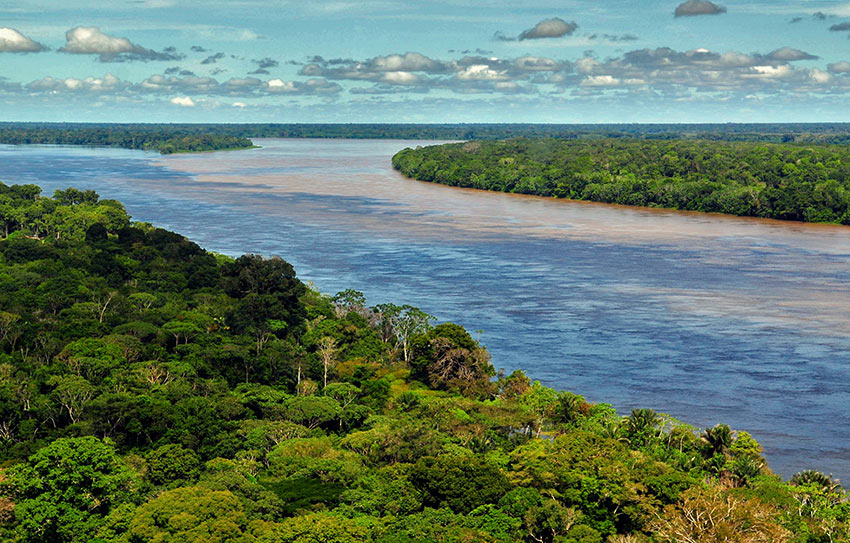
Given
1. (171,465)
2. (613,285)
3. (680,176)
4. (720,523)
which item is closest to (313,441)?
(171,465)

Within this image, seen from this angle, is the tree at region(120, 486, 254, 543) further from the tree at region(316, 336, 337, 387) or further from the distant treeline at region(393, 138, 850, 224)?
the distant treeline at region(393, 138, 850, 224)

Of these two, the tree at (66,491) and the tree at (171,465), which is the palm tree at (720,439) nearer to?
the tree at (171,465)

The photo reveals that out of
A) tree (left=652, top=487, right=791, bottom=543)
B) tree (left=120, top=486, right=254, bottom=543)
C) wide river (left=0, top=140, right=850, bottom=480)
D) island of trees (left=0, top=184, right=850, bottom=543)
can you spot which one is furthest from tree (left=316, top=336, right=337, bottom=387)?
tree (left=652, top=487, right=791, bottom=543)

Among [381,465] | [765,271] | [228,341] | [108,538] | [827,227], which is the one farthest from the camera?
[827,227]

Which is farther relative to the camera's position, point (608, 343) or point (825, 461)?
point (608, 343)

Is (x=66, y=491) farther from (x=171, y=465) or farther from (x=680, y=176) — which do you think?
(x=680, y=176)

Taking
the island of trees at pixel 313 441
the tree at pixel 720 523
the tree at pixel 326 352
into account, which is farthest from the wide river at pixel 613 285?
the tree at pixel 720 523

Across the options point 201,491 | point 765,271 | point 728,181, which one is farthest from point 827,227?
point 201,491

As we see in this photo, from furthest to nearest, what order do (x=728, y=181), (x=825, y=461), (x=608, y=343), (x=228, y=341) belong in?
(x=728, y=181), (x=608, y=343), (x=228, y=341), (x=825, y=461)

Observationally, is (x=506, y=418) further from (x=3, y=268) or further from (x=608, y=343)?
(x=3, y=268)
